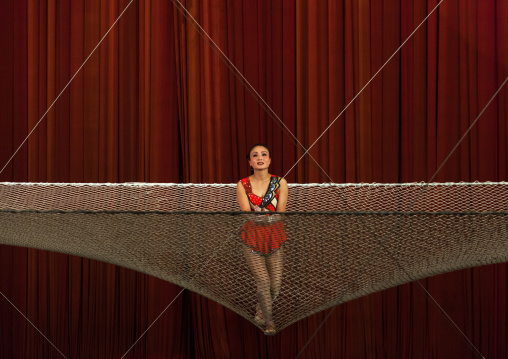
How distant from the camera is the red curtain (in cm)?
262

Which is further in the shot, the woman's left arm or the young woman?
the woman's left arm

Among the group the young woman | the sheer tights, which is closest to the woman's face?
the young woman

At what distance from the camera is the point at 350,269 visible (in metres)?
1.63

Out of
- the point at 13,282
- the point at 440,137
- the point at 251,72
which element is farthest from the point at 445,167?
the point at 13,282

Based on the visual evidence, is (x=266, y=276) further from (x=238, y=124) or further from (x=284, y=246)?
(x=238, y=124)

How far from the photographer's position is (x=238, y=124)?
2.73 metres

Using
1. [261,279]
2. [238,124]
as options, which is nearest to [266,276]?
[261,279]

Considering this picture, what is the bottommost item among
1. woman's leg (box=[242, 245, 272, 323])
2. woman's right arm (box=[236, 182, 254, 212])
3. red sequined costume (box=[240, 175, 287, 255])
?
woman's leg (box=[242, 245, 272, 323])

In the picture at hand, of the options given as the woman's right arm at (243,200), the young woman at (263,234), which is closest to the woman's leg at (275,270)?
the young woman at (263,234)

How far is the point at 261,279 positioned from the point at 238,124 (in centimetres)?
118

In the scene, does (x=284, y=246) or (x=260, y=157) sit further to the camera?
(x=260, y=157)

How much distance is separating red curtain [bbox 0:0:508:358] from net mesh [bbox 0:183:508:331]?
40.0 inches

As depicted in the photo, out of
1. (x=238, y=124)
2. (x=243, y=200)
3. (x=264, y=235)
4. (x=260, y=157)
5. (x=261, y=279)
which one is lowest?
(x=261, y=279)

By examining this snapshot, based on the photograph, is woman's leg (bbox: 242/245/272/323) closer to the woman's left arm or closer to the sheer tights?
the sheer tights
